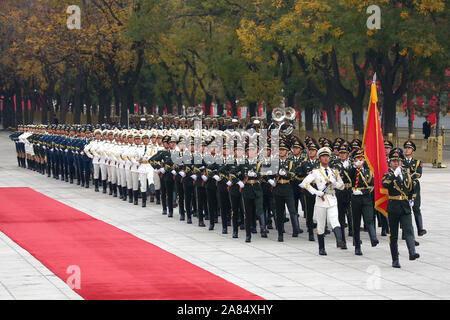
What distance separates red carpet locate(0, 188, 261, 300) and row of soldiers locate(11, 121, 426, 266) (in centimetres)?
204

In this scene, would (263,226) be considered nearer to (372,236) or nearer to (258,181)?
(258,181)

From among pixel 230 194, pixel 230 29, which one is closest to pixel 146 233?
pixel 230 194

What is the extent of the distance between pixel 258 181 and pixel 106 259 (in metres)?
3.77

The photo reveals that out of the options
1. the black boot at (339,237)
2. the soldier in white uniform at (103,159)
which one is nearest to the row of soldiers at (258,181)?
the black boot at (339,237)

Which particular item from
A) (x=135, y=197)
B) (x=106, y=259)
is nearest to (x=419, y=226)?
(x=106, y=259)

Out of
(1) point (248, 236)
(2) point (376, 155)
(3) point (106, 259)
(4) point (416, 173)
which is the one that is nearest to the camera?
(3) point (106, 259)

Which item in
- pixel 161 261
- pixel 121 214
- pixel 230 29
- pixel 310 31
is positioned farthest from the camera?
pixel 230 29

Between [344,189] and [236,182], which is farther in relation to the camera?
[236,182]

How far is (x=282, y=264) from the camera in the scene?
14.4 meters

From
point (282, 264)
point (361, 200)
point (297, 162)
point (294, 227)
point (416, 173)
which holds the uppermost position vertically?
point (297, 162)

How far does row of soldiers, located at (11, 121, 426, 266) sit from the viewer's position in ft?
51.2
